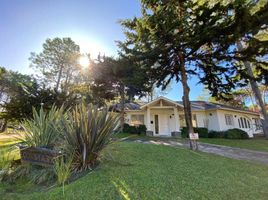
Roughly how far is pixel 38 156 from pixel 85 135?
1.44m

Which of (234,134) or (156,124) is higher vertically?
(156,124)

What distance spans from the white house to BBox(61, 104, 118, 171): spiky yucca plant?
1310 cm

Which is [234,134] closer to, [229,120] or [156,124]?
[229,120]

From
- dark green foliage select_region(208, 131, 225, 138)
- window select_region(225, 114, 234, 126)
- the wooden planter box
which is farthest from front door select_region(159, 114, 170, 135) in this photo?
the wooden planter box

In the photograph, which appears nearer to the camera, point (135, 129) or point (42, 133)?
point (42, 133)

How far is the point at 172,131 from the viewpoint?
58.7 ft

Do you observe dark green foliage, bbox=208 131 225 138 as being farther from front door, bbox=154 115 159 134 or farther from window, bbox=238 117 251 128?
front door, bbox=154 115 159 134

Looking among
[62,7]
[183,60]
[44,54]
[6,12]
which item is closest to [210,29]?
[183,60]

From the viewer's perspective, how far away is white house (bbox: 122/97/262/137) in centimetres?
1753

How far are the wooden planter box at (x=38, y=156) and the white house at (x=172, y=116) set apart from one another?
1364 centimetres

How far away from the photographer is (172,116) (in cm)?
1867

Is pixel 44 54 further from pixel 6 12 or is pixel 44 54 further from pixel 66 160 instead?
pixel 66 160

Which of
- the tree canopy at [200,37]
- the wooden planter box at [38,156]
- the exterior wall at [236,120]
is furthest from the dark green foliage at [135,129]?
the wooden planter box at [38,156]

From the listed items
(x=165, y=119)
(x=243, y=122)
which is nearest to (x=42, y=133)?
(x=165, y=119)
